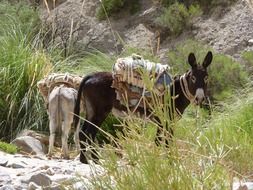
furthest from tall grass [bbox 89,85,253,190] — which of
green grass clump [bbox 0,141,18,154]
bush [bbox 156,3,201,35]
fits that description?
bush [bbox 156,3,201,35]

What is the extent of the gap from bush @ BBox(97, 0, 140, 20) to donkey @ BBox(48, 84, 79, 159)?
949 centimetres

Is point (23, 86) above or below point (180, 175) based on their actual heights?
below

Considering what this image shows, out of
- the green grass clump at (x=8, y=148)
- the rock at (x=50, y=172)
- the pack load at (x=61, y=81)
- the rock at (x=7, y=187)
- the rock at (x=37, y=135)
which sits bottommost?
the rock at (x=37, y=135)

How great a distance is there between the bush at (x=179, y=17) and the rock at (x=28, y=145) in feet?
26.1

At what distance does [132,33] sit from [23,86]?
7248mm

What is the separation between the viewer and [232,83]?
494 inches

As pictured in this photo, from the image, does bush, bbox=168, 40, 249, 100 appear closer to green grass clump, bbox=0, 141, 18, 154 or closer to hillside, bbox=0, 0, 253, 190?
hillside, bbox=0, 0, 253, 190

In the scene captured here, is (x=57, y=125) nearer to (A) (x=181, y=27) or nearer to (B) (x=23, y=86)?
(B) (x=23, y=86)

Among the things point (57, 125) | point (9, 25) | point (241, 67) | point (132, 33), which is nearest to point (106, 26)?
point (132, 33)

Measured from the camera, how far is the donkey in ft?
31.5

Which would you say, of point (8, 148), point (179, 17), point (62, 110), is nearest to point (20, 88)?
point (62, 110)

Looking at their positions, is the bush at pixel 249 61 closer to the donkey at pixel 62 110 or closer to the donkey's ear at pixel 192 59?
the donkey at pixel 62 110

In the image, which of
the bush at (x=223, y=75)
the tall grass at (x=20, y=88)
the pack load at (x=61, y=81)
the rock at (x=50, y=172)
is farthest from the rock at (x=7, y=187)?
the bush at (x=223, y=75)

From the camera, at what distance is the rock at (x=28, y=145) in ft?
33.0
